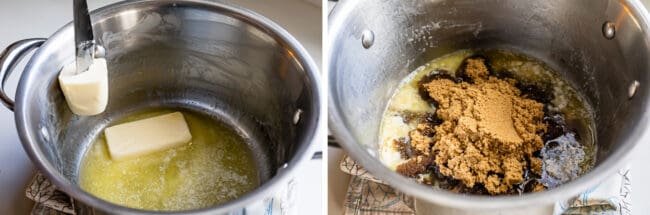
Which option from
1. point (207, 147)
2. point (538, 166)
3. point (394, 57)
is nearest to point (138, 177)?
point (207, 147)

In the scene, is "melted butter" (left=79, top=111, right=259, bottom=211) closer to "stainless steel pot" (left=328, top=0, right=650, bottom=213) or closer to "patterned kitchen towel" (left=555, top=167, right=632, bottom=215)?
"stainless steel pot" (left=328, top=0, right=650, bottom=213)

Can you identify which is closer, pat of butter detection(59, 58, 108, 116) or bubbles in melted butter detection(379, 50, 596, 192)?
pat of butter detection(59, 58, 108, 116)

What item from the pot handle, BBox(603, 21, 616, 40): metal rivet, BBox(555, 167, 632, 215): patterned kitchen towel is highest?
BBox(603, 21, 616, 40): metal rivet

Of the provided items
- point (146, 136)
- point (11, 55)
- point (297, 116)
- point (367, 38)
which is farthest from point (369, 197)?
point (11, 55)

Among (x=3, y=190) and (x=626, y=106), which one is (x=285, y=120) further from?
(x=626, y=106)

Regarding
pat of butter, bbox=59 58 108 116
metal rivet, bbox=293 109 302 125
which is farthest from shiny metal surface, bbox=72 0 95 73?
metal rivet, bbox=293 109 302 125

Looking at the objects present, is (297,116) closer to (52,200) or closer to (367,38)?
(367,38)
